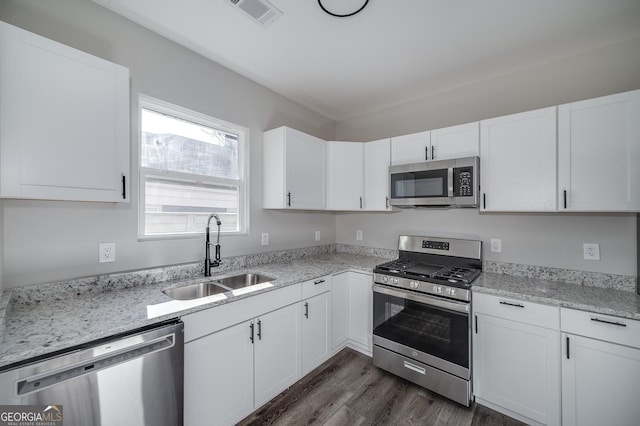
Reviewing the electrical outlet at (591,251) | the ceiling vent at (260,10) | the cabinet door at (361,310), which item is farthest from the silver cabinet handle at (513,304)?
the ceiling vent at (260,10)

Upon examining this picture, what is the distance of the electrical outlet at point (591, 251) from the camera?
6.49 ft

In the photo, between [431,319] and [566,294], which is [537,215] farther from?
[431,319]

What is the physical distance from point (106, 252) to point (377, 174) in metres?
2.39

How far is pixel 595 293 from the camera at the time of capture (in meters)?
1.81

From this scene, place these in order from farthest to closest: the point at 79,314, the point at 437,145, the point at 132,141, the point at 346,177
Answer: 1. the point at 346,177
2. the point at 437,145
3. the point at 132,141
4. the point at 79,314

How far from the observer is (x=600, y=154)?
176 centimetres

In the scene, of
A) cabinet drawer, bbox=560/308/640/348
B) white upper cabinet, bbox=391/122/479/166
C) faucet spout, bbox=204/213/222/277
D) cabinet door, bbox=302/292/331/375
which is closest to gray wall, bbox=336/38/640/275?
white upper cabinet, bbox=391/122/479/166

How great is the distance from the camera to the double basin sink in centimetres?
192

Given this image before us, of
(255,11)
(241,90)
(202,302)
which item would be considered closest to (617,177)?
(255,11)

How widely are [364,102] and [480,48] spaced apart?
1258mm

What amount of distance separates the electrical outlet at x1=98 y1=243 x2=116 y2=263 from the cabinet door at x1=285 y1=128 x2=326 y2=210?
→ 1.35 metres

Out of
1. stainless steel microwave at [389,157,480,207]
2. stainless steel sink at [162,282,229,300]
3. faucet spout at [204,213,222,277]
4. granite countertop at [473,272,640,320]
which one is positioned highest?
stainless steel microwave at [389,157,480,207]

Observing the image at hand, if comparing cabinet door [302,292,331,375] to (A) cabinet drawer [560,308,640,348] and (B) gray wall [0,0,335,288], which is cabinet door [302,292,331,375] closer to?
(B) gray wall [0,0,335,288]

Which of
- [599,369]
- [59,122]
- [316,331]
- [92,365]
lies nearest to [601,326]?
[599,369]
